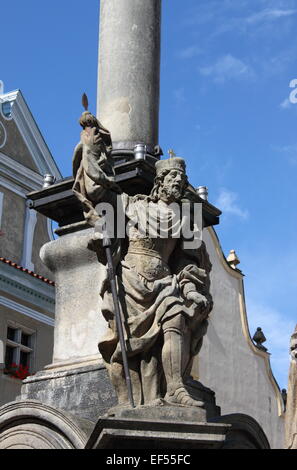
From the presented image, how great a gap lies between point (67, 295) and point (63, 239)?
0.51m

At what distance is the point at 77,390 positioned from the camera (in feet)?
27.6

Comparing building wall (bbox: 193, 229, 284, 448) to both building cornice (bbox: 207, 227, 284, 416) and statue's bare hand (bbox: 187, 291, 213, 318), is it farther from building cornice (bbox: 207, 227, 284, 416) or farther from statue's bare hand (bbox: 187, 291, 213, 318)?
statue's bare hand (bbox: 187, 291, 213, 318)

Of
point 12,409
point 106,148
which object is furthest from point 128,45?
point 12,409

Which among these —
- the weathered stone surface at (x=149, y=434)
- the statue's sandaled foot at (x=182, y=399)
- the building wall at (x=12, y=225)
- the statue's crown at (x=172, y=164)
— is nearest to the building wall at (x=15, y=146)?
the building wall at (x=12, y=225)

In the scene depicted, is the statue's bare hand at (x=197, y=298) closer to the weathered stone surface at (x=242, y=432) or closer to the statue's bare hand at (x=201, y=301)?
the statue's bare hand at (x=201, y=301)

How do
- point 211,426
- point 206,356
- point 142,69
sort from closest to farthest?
point 211,426, point 142,69, point 206,356

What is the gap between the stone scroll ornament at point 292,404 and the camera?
8.03 meters

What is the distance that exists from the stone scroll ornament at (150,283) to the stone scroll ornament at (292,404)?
81 centimetres

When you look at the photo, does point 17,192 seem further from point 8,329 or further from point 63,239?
point 63,239

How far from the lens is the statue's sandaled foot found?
7.39 metres

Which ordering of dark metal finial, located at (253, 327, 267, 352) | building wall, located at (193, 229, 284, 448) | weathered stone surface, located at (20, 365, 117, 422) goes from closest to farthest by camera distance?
weathered stone surface, located at (20, 365, 117, 422), building wall, located at (193, 229, 284, 448), dark metal finial, located at (253, 327, 267, 352)

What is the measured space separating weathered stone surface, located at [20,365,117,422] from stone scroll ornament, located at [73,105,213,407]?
0.52m

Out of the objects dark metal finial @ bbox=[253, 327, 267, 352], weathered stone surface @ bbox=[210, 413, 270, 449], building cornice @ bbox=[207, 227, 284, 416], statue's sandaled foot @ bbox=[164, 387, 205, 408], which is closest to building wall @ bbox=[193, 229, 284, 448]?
building cornice @ bbox=[207, 227, 284, 416]

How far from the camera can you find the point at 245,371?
84.9ft
